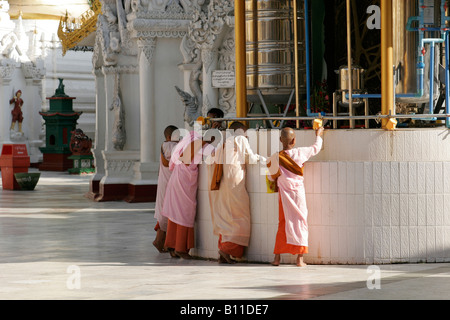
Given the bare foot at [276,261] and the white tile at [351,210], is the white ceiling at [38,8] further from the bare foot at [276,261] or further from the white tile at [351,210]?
the white tile at [351,210]

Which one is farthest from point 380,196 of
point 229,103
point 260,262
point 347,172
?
point 229,103

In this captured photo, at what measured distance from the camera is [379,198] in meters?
9.84

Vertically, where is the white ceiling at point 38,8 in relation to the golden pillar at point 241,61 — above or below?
above

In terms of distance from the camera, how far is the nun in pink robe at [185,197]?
10.8m

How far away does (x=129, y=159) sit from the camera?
20375 mm

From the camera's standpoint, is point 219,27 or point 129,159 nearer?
point 219,27

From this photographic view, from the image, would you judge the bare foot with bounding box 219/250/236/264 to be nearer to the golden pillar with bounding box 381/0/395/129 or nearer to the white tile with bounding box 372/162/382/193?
the white tile with bounding box 372/162/382/193

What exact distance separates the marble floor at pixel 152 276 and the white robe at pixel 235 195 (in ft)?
1.22

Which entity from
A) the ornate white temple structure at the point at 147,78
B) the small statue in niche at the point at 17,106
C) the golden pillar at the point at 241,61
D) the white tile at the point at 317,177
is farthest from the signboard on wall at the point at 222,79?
the small statue in niche at the point at 17,106

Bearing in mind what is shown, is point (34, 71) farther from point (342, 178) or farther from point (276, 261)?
point (342, 178)

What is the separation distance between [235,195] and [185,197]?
31.6 inches

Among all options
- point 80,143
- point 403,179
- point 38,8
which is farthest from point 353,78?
point 38,8
